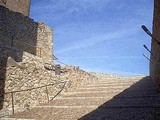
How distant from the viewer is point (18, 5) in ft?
85.8

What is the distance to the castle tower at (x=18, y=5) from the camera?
80.6 feet

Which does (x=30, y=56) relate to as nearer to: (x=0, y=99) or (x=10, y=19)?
(x=10, y=19)

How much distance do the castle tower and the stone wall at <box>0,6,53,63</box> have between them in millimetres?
3800

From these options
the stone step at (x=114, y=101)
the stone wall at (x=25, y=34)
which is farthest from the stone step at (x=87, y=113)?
the stone wall at (x=25, y=34)

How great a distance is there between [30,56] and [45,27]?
17.5 ft

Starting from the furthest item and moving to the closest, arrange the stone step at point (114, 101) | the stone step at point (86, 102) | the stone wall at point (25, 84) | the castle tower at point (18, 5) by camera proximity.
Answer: the castle tower at point (18, 5), the stone step at point (86, 102), the stone wall at point (25, 84), the stone step at point (114, 101)

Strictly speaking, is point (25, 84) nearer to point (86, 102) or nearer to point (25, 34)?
point (86, 102)

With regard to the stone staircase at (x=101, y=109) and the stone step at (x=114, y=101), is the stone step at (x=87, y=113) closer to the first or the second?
the stone staircase at (x=101, y=109)

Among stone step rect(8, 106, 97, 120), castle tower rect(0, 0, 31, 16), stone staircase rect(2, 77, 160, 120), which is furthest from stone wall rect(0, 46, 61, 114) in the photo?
castle tower rect(0, 0, 31, 16)

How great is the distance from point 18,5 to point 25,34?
625 centimetres

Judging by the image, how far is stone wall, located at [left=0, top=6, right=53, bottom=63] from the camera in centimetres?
1945

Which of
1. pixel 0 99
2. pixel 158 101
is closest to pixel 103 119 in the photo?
pixel 158 101

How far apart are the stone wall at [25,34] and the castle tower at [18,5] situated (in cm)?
380

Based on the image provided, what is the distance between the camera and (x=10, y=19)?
20.1 metres
